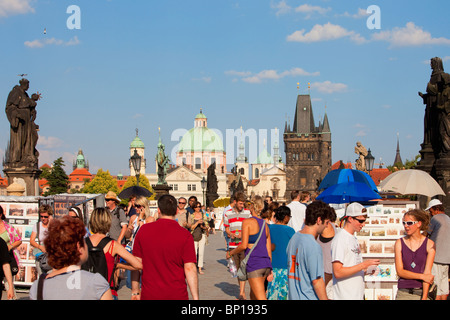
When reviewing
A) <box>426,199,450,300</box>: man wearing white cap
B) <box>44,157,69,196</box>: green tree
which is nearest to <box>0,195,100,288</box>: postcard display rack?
<box>426,199,450,300</box>: man wearing white cap

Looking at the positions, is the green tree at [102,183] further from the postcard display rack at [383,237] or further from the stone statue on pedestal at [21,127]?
the postcard display rack at [383,237]

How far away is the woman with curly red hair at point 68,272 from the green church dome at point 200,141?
454 ft

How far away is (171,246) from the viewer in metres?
5.37

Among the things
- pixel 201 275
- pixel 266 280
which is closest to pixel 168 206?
pixel 266 280

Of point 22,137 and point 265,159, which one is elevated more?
point 265,159

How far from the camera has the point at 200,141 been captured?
14475 cm

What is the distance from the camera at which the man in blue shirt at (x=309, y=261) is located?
5.47m

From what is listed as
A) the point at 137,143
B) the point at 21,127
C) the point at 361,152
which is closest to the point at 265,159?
the point at 137,143

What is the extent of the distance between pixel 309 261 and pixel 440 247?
10.3 ft

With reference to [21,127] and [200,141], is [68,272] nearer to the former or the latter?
[21,127]

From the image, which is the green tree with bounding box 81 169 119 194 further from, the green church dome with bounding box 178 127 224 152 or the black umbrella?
the black umbrella
